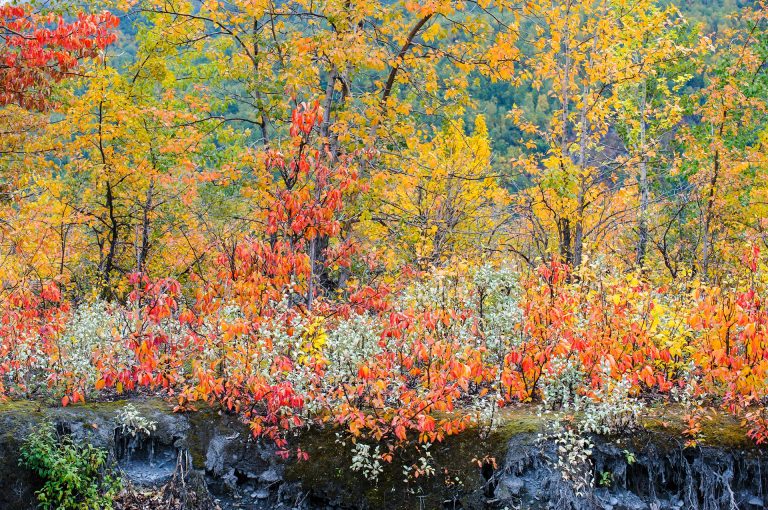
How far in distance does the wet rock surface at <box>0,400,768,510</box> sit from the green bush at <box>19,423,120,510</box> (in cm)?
17

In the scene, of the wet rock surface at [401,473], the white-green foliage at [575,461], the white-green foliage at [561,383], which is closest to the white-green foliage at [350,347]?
the wet rock surface at [401,473]

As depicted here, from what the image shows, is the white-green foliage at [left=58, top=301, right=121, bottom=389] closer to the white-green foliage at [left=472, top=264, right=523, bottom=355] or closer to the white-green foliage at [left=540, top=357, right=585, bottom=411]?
the white-green foliage at [left=472, top=264, right=523, bottom=355]

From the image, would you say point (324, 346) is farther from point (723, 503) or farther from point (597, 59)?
point (597, 59)

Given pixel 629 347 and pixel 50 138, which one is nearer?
pixel 629 347

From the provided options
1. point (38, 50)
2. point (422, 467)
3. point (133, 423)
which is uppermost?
point (38, 50)

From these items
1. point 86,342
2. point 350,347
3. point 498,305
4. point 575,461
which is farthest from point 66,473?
point 498,305

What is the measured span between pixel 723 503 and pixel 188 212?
11303mm

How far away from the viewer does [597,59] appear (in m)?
11.5

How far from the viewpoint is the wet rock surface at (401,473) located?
6.13 m

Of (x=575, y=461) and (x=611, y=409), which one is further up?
(x=611, y=409)

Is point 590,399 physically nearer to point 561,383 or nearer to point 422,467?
point 561,383

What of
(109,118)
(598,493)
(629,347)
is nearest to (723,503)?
(598,493)

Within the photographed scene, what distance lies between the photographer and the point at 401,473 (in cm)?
650

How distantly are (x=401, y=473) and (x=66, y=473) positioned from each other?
3139 millimetres
